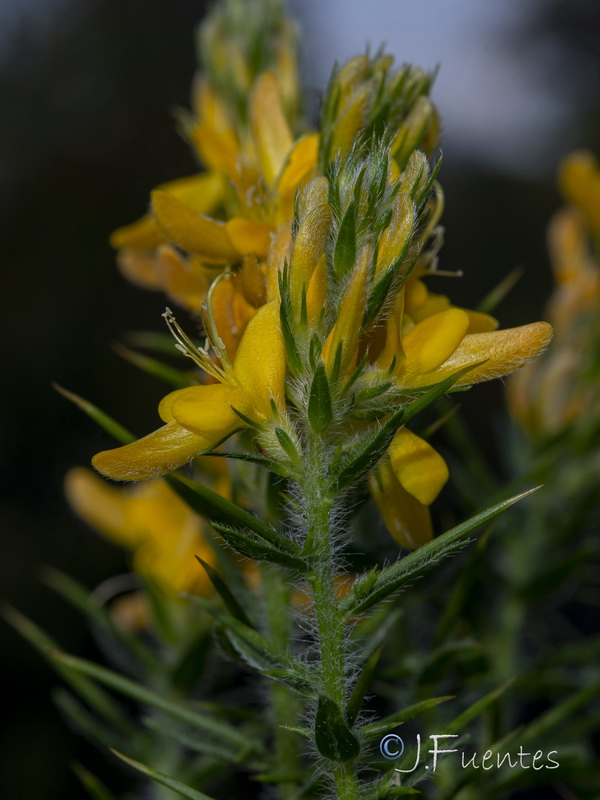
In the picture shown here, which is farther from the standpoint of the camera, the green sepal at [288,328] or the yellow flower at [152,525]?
the yellow flower at [152,525]

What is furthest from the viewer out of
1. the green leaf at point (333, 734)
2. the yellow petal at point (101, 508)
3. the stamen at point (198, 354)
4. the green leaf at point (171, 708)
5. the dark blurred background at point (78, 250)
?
the dark blurred background at point (78, 250)

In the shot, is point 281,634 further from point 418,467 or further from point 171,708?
point 418,467

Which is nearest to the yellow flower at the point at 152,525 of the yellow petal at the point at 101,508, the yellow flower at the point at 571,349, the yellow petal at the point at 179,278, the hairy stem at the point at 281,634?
the yellow petal at the point at 101,508

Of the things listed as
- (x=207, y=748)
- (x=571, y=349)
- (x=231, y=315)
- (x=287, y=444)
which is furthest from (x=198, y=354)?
(x=571, y=349)

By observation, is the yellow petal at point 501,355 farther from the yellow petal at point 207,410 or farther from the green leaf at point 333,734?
the green leaf at point 333,734

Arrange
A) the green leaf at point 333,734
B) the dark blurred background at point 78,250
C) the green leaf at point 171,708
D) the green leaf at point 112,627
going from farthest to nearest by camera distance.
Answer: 1. the dark blurred background at point 78,250
2. the green leaf at point 112,627
3. the green leaf at point 171,708
4. the green leaf at point 333,734

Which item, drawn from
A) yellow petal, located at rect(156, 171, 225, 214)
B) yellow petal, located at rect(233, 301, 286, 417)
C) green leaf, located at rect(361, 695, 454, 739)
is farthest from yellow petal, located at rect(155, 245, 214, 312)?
green leaf, located at rect(361, 695, 454, 739)
